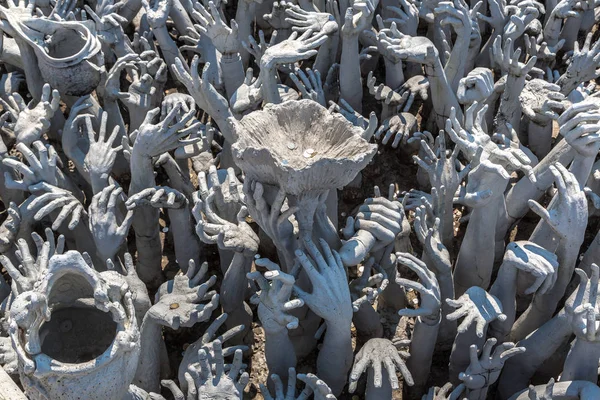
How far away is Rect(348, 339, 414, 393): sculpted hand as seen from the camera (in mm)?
2971

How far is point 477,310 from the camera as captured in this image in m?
2.98

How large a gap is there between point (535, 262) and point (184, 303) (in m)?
1.38


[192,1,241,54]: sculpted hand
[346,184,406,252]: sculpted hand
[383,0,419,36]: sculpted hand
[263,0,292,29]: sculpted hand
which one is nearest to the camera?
[346,184,406,252]: sculpted hand

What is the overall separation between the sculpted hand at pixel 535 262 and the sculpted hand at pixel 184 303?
1.17m

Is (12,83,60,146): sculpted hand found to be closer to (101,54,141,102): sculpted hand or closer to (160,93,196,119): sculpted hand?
(101,54,141,102): sculpted hand

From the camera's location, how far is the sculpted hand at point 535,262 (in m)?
2.93

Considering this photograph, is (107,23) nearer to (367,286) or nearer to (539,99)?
(367,286)

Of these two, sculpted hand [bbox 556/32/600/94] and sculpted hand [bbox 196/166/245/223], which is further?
sculpted hand [bbox 556/32/600/94]

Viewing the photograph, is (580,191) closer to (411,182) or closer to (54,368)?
(411,182)

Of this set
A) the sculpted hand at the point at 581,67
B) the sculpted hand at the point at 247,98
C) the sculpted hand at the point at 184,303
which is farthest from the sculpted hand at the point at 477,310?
the sculpted hand at the point at 581,67

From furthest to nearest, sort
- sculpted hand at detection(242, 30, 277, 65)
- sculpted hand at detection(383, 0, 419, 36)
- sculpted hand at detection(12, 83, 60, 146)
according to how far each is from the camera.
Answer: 1. sculpted hand at detection(383, 0, 419, 36)
2. sculpted hand at detection(242, 30, 277, 65)
3. sculpted hand at detection(12, 83, 60, 146)

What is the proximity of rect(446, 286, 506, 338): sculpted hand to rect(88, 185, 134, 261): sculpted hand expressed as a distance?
1413 mm

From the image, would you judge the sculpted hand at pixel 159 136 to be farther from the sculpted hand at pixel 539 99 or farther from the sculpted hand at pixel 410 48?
the sculpted hand at pixel 539 99

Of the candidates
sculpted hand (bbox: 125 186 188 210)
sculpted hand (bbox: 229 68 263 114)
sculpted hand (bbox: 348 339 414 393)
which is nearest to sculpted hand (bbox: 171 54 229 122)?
sculpted hand (bbox: 229 68 263 114)
